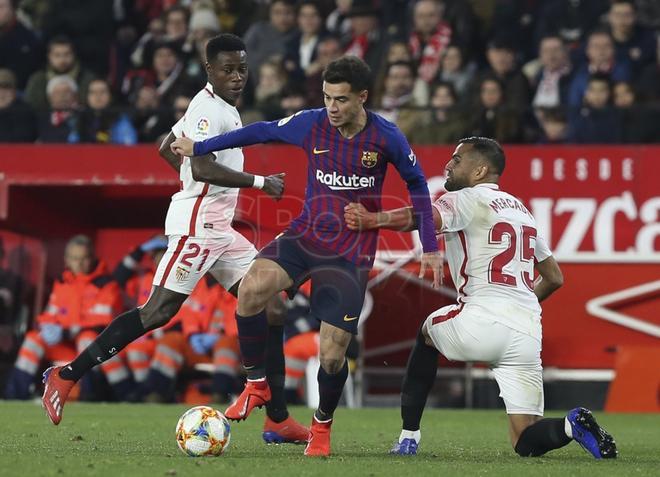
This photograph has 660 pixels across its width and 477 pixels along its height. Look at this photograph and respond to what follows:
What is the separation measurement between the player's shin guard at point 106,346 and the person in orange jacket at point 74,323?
15.9 feet

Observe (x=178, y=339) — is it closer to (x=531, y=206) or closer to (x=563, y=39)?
(x=531, y=206)

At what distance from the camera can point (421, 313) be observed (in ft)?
46.0

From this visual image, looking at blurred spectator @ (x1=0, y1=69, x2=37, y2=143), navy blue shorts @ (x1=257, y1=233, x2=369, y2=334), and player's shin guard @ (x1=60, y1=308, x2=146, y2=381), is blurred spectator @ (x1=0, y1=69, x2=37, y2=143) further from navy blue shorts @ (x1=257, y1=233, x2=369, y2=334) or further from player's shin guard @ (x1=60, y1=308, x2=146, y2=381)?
navy blue shorts @ (x1=257, y1=233, x2=369, y2=334)

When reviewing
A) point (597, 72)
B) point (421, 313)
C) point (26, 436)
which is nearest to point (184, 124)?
point (26, 436)

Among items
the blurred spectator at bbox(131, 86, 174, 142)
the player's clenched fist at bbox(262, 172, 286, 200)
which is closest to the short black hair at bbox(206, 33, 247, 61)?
the player's clenched fist at bbox(262, 172, 286, 200)

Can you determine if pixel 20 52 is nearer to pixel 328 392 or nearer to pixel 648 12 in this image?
pixel 648 12

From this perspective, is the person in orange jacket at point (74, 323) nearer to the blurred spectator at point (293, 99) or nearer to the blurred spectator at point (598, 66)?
the blurred spectator at point (293, 99)

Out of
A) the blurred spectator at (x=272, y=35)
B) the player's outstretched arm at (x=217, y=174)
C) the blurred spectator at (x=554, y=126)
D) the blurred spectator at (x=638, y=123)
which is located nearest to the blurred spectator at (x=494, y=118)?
the blurred spectator at (x=554, y=126)

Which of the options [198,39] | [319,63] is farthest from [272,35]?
[319,63]

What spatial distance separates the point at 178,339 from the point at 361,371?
188 centimetres

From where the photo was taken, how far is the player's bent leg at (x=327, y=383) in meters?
7.59

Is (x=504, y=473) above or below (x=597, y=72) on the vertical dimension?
below

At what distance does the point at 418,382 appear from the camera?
7.95m

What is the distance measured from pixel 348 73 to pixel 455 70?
24.6ft
